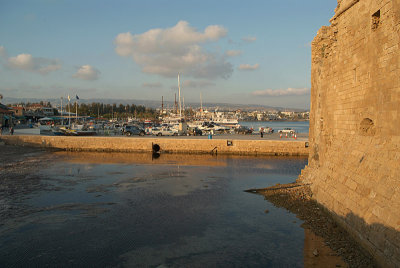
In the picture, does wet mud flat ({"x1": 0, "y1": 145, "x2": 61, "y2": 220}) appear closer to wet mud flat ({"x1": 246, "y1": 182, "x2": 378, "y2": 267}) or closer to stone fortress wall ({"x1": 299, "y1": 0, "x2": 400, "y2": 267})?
wet mud flat ({"x1": 246, "y1": 182, "x2": 378, "y2": 267})

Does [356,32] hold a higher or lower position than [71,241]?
higher

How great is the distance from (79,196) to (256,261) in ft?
34.3

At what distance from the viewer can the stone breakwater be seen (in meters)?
29.8

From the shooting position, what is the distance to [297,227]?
35.6ft

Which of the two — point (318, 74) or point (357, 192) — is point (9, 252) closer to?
point (357, 192)

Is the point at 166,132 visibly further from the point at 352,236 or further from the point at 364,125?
the point at 352,236

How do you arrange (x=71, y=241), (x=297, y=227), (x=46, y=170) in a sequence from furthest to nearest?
(x=46, y=170), (x=297, y=227), (x=71, y=241)

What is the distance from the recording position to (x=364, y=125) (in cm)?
921

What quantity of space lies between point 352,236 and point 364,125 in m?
3.44

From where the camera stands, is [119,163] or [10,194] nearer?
[10,194]

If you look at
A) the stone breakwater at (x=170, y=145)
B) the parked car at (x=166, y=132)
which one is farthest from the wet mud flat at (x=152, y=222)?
the parked car at (x=166, y=132)

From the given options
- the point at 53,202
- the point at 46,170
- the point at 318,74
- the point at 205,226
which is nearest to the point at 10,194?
the point at 53,202

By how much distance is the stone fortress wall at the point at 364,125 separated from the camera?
6980 millimetres

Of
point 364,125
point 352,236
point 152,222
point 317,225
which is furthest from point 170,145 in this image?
point 352,236
